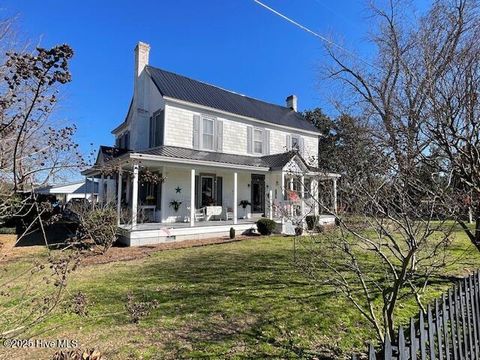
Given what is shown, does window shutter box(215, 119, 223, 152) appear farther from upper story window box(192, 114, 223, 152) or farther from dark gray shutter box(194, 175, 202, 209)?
dark gray shutter box(194, 175, 202, 209)

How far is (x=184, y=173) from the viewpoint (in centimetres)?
1605

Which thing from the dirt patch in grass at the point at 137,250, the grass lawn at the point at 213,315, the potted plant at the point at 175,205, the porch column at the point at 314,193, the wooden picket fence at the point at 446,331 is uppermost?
the porch column at the point at 314,193

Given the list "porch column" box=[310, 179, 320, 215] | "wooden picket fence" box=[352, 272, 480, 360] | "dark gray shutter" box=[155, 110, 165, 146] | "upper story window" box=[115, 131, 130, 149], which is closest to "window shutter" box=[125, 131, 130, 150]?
"upper story window" box=[115, 131, 130, 149]

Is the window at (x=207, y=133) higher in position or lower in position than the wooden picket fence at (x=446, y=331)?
higher

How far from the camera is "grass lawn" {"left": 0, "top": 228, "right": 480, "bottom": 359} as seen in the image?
3.90 metres

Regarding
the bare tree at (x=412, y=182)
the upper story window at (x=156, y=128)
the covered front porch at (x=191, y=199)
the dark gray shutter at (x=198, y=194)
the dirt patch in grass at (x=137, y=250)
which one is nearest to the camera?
the bare tree at (x=412, y=182)

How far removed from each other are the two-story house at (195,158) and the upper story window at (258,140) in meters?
0.07

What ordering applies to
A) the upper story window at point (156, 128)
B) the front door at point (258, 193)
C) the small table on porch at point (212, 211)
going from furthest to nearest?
1. the front door at point (258, 193)
2. the small table on porch at point (212, 211)
3. the upper story window at point (156, 128)

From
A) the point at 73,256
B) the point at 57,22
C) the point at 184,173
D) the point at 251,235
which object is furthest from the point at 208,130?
the point at 73,256

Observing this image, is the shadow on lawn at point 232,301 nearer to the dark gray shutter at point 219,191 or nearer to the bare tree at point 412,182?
the bare tree at point 412,182

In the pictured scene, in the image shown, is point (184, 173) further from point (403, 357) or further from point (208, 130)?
point (403, 357)

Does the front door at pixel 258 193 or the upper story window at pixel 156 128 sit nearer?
the upper story window at pixel 156 128

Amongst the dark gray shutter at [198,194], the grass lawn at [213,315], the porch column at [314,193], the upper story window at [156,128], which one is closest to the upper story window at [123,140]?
the upper story window at [156,128]

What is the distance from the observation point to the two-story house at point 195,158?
46.3ft
